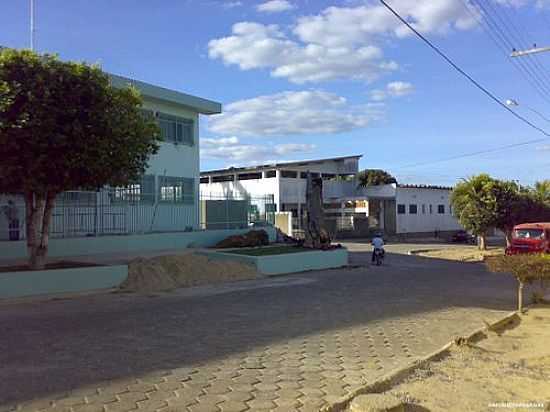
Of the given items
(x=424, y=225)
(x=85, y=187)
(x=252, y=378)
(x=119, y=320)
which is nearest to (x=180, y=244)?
(x=85, y=187)

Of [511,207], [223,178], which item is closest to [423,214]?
[223,178]

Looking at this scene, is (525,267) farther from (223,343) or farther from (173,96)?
(173,96)

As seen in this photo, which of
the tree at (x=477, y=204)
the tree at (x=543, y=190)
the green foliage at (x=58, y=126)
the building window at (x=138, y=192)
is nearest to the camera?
the green foliage at (x=58, y=126)

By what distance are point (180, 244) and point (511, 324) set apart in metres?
16.9

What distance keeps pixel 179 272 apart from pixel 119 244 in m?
5.51

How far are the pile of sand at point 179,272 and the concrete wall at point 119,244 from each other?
13.2 ft

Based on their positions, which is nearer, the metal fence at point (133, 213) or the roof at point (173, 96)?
the metal fence at point (133, 213)

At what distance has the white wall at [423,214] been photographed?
55.7m

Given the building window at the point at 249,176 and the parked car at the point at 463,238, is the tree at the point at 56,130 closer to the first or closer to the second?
the building window at the point at 249,176

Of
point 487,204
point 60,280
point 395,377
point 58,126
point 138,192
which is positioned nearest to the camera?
point 395,377

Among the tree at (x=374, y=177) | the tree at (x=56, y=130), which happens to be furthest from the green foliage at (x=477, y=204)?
the tree at (x=374, y=177)

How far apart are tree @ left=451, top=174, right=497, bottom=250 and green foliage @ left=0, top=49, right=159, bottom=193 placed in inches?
1044

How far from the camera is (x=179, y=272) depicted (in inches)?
A: 718

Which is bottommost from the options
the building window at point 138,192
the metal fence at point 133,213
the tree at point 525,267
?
the tree at point 525,267
